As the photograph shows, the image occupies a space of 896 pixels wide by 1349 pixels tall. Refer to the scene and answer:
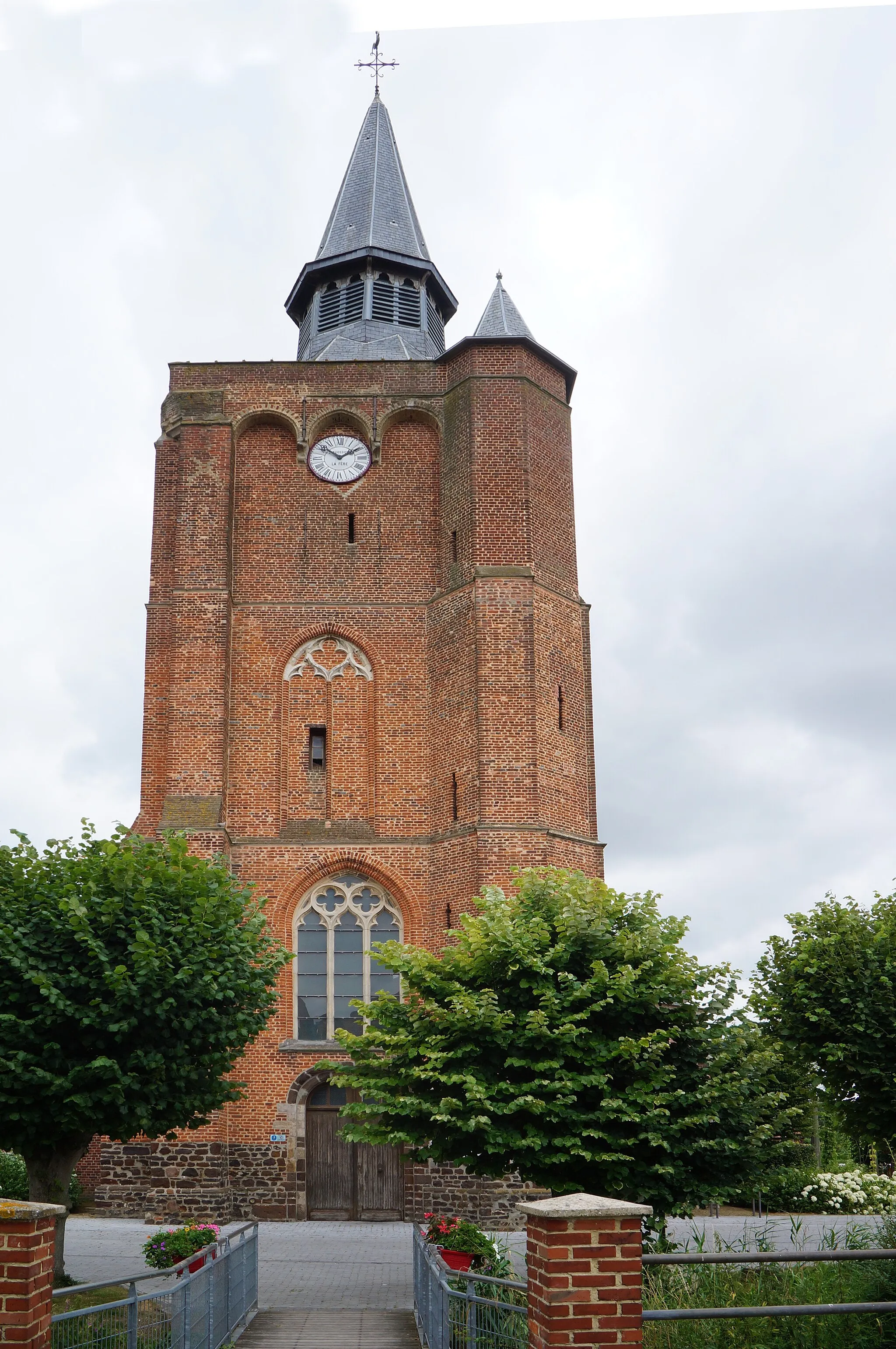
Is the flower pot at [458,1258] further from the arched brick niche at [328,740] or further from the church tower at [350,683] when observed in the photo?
the arched brick niche at [328,740]

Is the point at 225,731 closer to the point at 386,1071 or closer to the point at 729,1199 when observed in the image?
the point at 386,1071

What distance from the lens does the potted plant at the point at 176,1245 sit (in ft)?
46.2

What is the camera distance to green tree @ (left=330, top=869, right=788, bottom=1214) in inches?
561

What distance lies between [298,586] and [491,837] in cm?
737

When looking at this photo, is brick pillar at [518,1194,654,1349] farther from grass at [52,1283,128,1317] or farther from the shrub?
the shrub

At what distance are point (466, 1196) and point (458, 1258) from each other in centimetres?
972

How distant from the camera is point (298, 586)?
28422 mm

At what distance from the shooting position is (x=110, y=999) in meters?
15.7

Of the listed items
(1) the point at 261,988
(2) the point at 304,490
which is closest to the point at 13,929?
(1) the point at 261,988

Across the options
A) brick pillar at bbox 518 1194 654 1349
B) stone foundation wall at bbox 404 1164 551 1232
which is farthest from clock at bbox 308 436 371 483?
brick pillar at bbox 518 1194 654 1349

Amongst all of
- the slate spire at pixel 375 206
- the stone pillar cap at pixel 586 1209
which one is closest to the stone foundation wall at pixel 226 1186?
the stone pillar cap at pixel 586 1209

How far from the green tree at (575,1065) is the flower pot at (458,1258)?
937 millimetres

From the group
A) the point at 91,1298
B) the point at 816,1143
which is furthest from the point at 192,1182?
the point at 816,1143

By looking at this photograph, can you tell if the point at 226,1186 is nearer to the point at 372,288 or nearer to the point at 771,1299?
the point at 771,1299
